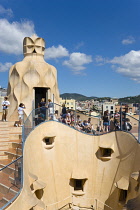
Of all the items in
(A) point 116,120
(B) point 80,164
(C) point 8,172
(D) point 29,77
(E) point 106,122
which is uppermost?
(D) point 29,77

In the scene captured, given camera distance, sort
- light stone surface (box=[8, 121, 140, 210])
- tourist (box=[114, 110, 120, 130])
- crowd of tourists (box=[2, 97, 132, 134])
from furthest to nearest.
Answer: tourist (box=[114, 110, 120, 130]) → crowd of tourists (box=[2, 97, 132, 134]) → light stone surface (box=[8, 121, 140, 210])

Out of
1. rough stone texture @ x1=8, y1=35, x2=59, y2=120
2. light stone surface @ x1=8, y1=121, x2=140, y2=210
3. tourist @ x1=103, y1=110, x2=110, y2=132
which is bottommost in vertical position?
light stone surface @ x1=8, y1=121, x2=140, y2=210

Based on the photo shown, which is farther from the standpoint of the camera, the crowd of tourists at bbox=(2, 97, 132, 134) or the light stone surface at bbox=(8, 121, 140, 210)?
the crowd of tourists at bbox=(2, 97, 132, 134)

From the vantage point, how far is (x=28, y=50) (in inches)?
507

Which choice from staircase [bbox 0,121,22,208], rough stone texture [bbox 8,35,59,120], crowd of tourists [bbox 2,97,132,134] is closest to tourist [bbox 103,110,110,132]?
crowd of tourists [bbox 2,97,132,134]

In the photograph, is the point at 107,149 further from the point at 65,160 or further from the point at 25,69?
the point at 25,69

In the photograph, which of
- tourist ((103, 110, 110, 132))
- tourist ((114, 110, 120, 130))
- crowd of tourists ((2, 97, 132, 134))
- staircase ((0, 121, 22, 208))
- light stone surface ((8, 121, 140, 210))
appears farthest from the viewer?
tourist ((103, 110, 110, 132))

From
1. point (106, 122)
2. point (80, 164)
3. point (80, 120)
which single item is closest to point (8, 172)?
point (80, 164)

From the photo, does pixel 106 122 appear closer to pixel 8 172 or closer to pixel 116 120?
pixel 116 120

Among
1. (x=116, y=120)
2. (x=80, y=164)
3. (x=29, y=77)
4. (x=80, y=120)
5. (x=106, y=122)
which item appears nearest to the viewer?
(x=116, y=120)

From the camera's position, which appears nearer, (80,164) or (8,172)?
(8,172)

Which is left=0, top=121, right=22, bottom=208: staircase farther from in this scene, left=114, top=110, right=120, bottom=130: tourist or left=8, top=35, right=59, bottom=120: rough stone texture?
left=114, top=110, right=120, bottom=130: tourist

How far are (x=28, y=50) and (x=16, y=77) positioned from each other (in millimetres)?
1964

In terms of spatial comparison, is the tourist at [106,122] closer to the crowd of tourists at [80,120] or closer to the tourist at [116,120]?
the crowd of tourists at [80,120]
